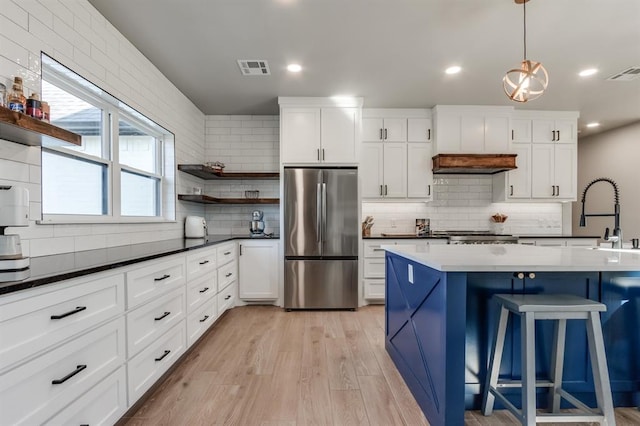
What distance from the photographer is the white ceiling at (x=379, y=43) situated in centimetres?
230

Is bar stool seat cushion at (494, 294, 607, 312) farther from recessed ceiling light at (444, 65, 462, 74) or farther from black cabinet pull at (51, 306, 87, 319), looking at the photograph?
recessed ceiling light at (444, 65, 462, 74)

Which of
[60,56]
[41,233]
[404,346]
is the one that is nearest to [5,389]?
[41,233]

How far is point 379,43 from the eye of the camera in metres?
2.77

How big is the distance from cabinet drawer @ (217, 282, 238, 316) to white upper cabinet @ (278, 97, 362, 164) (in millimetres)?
1675

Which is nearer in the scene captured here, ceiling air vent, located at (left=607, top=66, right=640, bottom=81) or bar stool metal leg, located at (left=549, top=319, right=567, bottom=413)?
bar stool metal leg, located at (left=549, top=319, right=567, bottom=413)

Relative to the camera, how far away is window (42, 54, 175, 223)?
6.76 ft

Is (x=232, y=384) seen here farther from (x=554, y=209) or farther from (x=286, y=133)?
(x=554, y=209)

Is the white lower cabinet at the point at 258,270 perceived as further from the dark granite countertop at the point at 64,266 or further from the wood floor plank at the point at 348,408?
the wood floor plank at the point at 348,408

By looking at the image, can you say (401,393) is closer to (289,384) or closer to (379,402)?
(379,402)

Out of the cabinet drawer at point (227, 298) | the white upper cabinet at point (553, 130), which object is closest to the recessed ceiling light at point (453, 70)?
the white upper cabinet at point (553, 130)

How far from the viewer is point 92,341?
58.4 inches

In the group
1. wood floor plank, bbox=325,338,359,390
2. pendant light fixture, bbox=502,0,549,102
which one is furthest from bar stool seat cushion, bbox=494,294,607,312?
pendant light fixture, bbox=502,0,549,102

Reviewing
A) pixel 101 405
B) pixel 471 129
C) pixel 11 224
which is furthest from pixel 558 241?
pixel 11 224

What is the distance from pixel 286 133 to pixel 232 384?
2.84 metres
